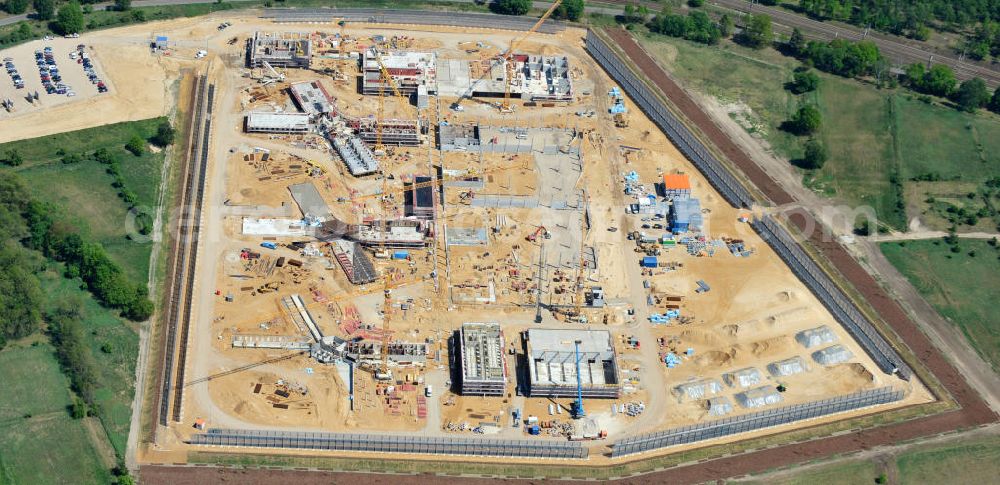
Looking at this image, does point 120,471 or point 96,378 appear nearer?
point 120,471

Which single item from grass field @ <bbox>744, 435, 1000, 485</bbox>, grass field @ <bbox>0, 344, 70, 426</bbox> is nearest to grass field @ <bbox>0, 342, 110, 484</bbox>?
grass field @ <bbox>0, 344, 70, 426</bbox>

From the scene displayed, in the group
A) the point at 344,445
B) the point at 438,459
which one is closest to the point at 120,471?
the point at 344,445

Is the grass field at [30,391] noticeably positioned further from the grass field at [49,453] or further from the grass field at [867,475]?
the grass field at [867,475]

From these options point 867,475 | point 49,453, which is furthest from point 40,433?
point 867,475

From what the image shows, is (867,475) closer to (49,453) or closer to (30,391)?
(49,453)

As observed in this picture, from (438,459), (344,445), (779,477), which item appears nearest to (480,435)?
(438,459)

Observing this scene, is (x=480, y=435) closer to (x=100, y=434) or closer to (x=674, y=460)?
(x=674, y=460)
